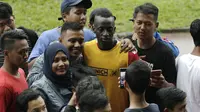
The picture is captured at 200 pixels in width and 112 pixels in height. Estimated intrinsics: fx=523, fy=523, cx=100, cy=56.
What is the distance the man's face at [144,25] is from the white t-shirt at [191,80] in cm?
41

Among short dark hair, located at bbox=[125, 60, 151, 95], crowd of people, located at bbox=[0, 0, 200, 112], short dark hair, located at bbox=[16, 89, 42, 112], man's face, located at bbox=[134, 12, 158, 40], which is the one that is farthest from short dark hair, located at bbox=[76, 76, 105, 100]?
man's face, located at bbox=[134, 12, 158, 40]

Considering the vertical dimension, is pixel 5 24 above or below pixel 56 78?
above

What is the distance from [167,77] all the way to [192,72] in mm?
251

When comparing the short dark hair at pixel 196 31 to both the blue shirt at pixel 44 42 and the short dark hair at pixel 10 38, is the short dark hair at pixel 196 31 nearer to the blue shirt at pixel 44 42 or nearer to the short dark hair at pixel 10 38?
the blue shirt at pixel 44 42

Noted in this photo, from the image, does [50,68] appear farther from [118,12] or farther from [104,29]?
[118,12]

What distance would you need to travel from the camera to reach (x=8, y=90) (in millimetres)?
4160

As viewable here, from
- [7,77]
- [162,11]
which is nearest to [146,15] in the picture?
[7,77]

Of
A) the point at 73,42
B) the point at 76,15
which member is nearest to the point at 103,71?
the point at 73,42

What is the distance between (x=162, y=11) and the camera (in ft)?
42.2

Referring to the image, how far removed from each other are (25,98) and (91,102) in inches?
26.5

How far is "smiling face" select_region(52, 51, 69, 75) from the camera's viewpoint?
4.43 meters

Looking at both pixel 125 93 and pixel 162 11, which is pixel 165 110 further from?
pixel 162 11

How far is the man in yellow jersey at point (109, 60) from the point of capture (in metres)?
4.64

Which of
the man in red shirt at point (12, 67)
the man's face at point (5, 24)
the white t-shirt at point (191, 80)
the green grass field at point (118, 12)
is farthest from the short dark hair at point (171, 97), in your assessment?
the green grass field at point (118, 12)
